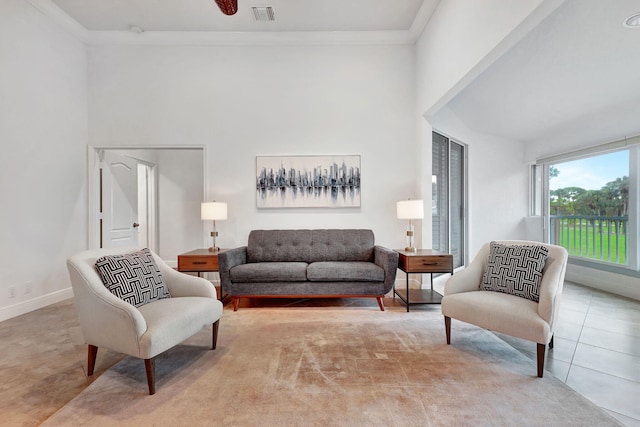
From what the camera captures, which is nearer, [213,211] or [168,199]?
[213,211]

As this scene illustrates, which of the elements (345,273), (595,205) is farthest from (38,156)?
(595,205)

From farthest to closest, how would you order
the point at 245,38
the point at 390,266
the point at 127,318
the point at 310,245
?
the point at 245,38, the point at 310,245, the point at 390,266, the point at 127,318

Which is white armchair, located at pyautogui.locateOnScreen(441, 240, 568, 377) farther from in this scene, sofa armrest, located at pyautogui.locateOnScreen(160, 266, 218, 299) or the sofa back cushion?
sofa armrest, located at pyautogui.locateOnScreen(160, 266, 218, 299)

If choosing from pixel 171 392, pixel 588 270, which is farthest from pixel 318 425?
pixel 588 270

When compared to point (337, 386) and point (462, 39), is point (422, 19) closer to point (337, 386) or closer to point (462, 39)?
point (462, 39)

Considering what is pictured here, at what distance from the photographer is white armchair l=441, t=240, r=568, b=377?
1783 mm

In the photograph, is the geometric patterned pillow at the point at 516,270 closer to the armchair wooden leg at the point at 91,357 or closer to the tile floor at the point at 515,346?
the tile floor at the point at 515,346

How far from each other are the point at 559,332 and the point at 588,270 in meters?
2.15

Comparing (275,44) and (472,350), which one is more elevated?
(275,44)

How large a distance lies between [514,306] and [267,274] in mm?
2158

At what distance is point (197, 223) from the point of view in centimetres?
547

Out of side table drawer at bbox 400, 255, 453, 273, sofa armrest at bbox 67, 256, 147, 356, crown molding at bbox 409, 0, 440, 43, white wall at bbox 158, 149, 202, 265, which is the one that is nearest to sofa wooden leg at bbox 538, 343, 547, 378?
side table drawer at bbox 400, 255, 453, 273

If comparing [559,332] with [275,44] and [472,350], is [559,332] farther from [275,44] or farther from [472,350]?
[275,44]

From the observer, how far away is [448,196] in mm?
4289
